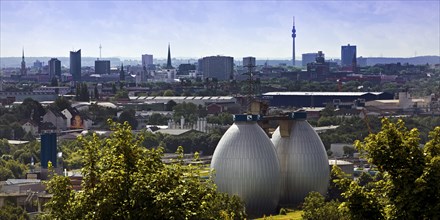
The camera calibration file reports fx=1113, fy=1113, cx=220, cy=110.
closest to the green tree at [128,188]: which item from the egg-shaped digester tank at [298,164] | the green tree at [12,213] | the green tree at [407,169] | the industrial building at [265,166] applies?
the green tree at [407,169]

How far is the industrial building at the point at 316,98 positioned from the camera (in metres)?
148

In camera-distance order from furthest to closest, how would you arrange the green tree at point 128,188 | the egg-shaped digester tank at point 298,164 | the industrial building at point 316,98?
the industrial building at point 316,98 < the egg-shaped digester tank at point 298,164 < the green tree at point 128,188

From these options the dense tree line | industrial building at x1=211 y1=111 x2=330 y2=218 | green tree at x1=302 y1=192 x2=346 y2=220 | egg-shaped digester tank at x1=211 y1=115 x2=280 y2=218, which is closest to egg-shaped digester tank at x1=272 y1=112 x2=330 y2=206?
industrial building at x1=211 y1=111 x2=330 y2=218

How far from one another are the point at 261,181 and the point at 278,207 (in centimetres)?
197

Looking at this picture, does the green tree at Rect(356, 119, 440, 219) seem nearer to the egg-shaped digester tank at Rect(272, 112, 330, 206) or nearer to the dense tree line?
the dense tree line

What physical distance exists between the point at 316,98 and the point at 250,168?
363 ft

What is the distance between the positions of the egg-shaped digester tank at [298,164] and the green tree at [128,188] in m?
30.7

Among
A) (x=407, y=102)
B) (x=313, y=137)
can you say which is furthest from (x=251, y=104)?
(x=407, y=102)

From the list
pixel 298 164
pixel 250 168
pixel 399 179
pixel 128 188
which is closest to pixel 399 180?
pixel 399 179

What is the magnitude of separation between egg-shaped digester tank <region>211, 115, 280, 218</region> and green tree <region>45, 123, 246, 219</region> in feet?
92.0

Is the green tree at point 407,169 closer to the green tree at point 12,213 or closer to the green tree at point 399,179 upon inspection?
the green tree at point 399,179

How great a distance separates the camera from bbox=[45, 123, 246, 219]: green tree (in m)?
15.6

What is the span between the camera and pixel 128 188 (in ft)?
52.4

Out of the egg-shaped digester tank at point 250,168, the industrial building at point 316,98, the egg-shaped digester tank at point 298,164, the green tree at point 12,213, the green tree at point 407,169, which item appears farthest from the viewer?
the industrial building at point 316,98
